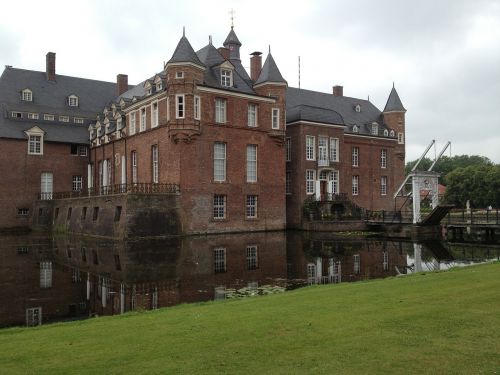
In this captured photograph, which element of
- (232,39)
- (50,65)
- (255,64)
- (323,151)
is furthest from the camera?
(50,65)

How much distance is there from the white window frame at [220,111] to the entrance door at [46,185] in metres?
18.2

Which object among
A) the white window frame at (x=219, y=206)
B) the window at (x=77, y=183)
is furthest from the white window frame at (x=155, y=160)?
the window at (x=77, y=183)

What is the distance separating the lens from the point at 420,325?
6719 millimetres

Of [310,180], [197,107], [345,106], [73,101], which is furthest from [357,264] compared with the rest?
[73,101]

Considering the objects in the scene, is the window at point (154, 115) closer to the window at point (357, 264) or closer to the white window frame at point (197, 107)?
the white window frame at point (197, 107)

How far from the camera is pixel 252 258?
808 inches

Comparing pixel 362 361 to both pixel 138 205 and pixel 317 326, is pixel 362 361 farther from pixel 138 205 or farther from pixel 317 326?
pixel 138 205

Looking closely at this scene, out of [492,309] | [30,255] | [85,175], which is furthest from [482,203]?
[492,309]

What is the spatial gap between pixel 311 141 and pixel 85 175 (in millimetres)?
21180

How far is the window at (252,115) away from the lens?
35.4 metres

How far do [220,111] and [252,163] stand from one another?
4459 millimetres

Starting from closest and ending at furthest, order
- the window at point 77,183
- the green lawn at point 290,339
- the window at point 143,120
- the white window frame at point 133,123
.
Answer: the green lawn at point 290,339, the window at point 143,120, the white window frame at point 133,123, the window at point 77,183

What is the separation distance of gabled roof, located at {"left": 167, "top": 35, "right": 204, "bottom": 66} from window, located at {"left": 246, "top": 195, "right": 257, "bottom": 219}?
9.98 meters

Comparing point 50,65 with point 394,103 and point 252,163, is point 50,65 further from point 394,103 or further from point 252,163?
point 394,103
